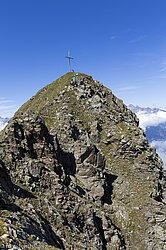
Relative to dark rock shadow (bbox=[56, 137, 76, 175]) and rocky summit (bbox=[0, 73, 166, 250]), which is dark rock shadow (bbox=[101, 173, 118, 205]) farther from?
dark rock shadow (bbox=[56, 137, 76, 175])

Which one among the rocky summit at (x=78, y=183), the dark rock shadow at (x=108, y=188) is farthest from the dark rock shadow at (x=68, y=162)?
the dark rock shadow at (x=108, y=188)

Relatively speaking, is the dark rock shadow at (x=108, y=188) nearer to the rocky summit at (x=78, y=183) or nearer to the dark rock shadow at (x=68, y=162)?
the rocky summit at (x=78, y=183)

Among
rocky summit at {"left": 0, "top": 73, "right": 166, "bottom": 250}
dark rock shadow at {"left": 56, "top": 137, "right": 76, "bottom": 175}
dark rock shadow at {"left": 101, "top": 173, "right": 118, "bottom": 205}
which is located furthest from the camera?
dark rock shadow at {"left": 56, "top": 137, "right": 76, "bottom": 175}

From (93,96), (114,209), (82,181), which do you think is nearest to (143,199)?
(114,209)

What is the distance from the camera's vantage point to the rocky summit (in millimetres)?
23250

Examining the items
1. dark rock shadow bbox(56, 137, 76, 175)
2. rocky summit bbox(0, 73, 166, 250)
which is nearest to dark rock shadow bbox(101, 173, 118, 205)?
rocky summit bbox(0, 73, 166, 250)

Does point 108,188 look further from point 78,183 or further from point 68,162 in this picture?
point 68,162

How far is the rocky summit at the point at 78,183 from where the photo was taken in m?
23.2

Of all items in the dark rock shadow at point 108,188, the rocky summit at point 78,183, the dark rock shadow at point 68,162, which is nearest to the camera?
the rocky summit at point 78,183

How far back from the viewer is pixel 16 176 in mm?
29484

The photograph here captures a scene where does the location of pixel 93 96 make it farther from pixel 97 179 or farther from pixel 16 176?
pixel 16 176

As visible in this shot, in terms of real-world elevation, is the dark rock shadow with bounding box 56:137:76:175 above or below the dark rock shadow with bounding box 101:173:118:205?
above

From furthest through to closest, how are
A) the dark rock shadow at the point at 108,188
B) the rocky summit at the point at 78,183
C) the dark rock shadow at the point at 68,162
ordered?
the dark rock shadow at the point at 68,162, the dark rock shadow at the point at 108,188, the rocky summit at the point at 78,183

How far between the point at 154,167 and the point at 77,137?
27583 millimetres
